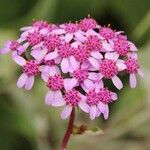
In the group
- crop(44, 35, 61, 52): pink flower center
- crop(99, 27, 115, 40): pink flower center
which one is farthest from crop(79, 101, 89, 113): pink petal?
crop(99, 27, 115, 40): pink flower center


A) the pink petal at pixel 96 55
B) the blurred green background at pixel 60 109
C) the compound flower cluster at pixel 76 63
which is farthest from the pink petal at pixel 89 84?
the blurred green background at pixel 60 109

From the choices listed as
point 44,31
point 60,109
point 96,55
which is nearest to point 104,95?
point 96,55

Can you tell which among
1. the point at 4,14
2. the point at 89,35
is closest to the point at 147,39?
the point at 4,14

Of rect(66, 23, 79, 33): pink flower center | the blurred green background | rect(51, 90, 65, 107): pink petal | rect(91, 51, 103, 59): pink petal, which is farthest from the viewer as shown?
the blurred green background

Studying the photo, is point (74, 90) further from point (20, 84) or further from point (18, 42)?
point (18, 42)

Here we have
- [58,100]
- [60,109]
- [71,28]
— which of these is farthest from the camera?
[60,109]

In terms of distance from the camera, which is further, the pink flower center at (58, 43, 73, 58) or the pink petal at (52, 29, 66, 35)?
the pink petal at (52, 29, 66, 35)

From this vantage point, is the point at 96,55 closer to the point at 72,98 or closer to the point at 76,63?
the point at 76,63

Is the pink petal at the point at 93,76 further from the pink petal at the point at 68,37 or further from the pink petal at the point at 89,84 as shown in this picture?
the pink petal at the point at 68,37

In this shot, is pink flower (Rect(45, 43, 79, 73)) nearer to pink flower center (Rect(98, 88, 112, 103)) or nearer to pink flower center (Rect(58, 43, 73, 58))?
pink flower center (Rect(58, 43, 73, 58))
